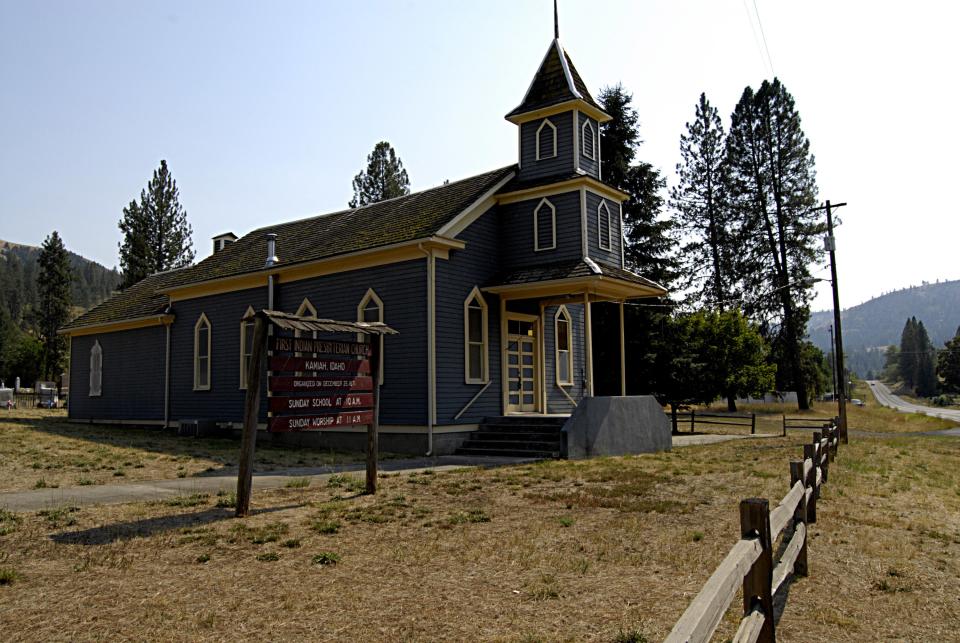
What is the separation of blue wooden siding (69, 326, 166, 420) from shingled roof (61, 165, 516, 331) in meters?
0.92

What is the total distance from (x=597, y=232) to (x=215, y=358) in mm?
13018

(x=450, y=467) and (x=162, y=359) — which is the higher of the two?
(x=162, y=359)

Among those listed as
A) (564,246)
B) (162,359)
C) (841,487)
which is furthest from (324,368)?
(162,359)

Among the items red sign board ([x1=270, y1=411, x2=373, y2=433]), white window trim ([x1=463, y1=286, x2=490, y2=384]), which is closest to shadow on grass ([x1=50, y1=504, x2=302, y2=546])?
red sign board ([x1=270, y1=411, x2=373, y2=433])

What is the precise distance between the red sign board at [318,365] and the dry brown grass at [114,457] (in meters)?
4.41

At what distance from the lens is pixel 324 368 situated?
35.8 feet

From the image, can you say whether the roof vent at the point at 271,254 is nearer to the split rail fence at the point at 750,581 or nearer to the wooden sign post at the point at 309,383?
the wooden sign post at the point at 309,383

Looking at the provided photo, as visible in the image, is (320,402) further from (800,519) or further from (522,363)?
(522,363)

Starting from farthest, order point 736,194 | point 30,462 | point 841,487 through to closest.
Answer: point 736,194 → point 30,462 → point 841,487

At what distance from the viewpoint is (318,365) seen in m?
10.8

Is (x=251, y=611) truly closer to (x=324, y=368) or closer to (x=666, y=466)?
(x=324, y=368)

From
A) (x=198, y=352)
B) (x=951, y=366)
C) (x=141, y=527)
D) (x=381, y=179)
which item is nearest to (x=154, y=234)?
(x=381, y=179)

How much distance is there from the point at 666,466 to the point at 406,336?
718cm

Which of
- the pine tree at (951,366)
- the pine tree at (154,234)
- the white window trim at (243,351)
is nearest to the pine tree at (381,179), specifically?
the pine tree at (154,234)
